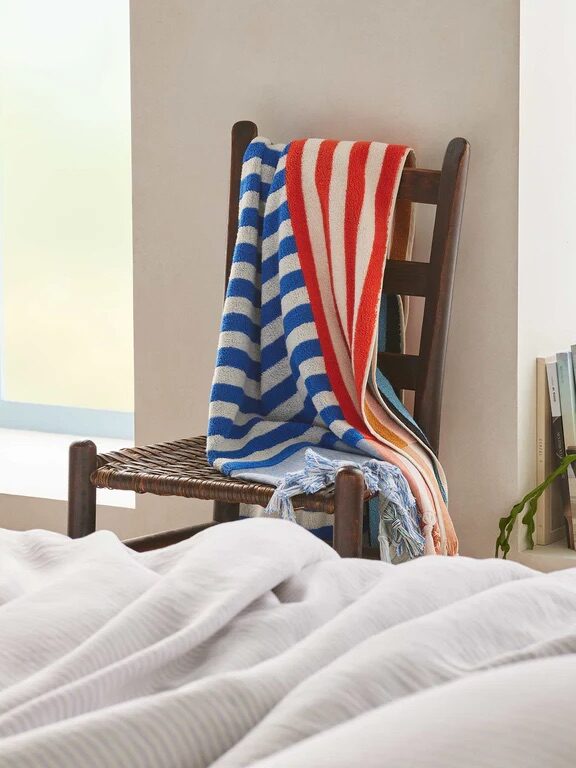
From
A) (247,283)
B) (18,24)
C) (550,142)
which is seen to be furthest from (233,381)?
(18,24)

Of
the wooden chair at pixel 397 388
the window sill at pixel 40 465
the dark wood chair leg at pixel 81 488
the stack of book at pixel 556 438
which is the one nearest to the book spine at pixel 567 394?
the stack of book at pixel 556 438

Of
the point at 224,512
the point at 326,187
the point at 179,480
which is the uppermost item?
the point at 326,187

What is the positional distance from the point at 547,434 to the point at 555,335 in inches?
7.5

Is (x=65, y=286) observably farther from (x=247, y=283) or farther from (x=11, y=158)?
(x=247, y=283)

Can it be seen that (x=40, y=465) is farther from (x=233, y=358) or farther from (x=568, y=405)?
(x=568, y=405)

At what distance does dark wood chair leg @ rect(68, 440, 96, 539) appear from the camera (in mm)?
1669

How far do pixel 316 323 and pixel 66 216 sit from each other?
1331mm

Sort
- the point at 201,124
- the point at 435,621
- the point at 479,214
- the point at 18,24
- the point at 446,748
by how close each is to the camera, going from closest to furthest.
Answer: the point at 446,748
the point at 435,621
the point at 479,214
the point at 201,124
the point at 18,24

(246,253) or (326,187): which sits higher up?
(326,187)

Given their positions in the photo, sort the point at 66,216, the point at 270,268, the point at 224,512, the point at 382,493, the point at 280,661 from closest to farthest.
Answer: the point at 280,661 → the point at 382,493 → the point at 270,268 → the point at 224,512 → the point at 66,216

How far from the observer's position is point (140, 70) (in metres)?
2.12

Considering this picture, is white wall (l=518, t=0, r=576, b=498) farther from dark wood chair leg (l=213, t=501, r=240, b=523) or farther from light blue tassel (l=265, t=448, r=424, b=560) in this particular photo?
dark wood chair leg (l=213, t=501, r=240, b=523)

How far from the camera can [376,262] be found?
1.75 metres

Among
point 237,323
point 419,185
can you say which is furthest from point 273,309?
point 419,185
